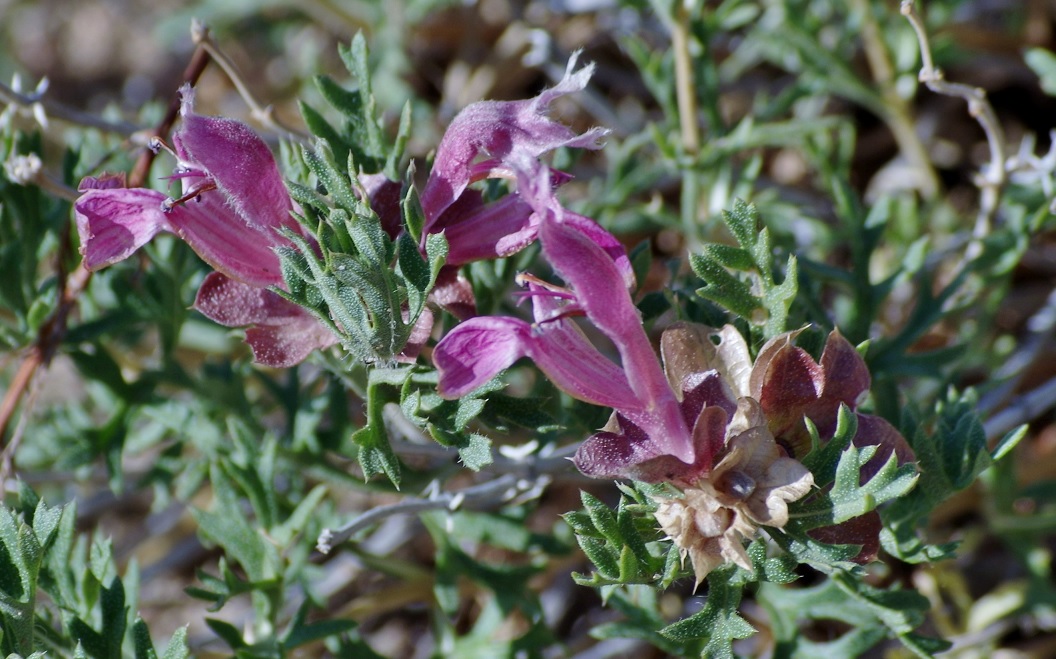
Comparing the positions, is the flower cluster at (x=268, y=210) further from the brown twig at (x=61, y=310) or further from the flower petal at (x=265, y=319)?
the brown twig at (x=61, y=310)

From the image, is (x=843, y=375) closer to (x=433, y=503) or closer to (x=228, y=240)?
(x=433, y=503)

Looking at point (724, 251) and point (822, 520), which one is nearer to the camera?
point (822, 520)

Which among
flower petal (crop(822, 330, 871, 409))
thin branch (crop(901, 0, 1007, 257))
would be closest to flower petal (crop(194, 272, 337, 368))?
flower petal (crop(822, 330, 871, 409))

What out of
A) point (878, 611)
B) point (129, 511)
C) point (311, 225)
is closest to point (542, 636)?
point (878, 611)

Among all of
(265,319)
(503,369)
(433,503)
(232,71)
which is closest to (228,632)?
(433,503)

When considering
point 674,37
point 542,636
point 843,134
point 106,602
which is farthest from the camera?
point 843,134

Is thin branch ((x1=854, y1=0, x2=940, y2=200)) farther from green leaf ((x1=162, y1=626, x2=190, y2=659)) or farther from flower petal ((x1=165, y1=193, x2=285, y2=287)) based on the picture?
green leaf ((x1=162, y1=626, x2=190, y2=659))

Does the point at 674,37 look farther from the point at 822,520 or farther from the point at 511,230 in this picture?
the point at 822,520

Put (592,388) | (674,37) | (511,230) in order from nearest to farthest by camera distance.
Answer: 1. (592,388)
2. (511,230)
3. (674,37)
